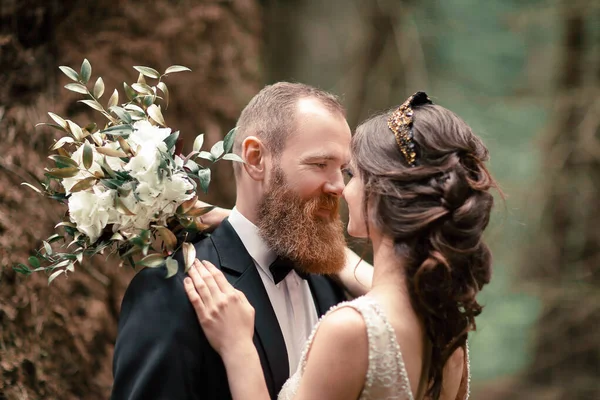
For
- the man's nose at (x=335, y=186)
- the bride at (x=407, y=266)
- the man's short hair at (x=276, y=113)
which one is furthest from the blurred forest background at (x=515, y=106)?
the bride at (x=407, y=266)

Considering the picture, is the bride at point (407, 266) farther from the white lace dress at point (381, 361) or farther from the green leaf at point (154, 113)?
the green leaf at point (154, 113)

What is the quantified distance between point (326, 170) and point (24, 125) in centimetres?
140

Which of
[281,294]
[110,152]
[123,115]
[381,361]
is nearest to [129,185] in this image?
[110,152]

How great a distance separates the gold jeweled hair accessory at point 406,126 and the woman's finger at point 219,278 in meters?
0.67

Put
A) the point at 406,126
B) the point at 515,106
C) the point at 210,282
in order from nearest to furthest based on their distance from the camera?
the point at 406,126 < the point at 210,282 < the point at 515,106

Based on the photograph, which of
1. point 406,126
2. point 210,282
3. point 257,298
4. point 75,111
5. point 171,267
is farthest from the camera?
point 75,111

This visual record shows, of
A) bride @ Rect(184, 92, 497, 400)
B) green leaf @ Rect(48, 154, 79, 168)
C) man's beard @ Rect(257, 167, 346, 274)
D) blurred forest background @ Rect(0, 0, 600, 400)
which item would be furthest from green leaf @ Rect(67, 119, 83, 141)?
blurred forest background @ Rect(0, 0, 600, 400)

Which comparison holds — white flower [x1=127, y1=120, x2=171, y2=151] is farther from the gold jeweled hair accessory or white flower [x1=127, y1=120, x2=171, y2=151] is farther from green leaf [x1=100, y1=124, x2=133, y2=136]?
the gold jeweled hair accessory

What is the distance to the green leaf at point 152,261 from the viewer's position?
6.63 ft

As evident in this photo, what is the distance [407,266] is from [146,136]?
832 mm

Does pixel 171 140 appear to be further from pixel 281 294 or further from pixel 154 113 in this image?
pixel 281 294

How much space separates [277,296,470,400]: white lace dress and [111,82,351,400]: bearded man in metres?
0.45

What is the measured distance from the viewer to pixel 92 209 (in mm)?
1981

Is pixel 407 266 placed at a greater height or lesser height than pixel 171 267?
greater
